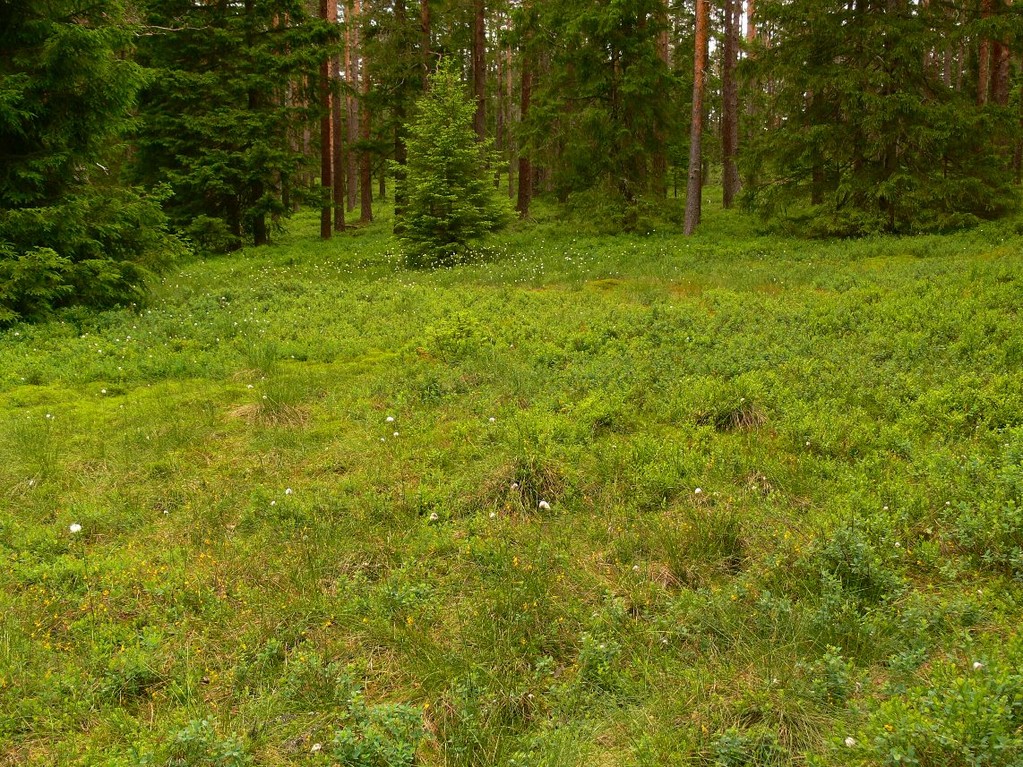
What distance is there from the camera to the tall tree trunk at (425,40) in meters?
21.8

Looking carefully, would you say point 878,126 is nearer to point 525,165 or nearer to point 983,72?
point 525,165

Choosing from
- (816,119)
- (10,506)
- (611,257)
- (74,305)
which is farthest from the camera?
(816,119)

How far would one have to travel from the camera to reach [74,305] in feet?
36.1

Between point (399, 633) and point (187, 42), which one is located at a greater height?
point (187, 42)

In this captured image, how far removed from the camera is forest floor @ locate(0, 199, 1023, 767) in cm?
298

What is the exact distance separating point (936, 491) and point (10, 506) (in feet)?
Answer: 23.0

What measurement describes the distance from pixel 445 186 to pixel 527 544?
13.9 meters

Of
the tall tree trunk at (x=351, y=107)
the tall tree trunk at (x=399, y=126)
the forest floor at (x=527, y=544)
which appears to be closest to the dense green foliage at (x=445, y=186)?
the tall tree trunk at (x=399, y=126)

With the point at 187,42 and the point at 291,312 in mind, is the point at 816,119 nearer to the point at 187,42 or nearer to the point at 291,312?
the point at 291,312

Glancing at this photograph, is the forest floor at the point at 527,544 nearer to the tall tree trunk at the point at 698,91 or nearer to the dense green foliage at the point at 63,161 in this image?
the dense green foliage at the point at 63,161

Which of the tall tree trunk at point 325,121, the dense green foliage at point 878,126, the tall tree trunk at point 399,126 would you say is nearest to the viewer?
the dense green foliage at point 878,126

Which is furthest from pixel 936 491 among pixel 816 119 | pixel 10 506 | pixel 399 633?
pixel 816 119

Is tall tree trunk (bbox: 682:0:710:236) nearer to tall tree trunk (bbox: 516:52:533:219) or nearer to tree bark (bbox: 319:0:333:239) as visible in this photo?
tall tree trunk (bbox: 516:52:533:219)

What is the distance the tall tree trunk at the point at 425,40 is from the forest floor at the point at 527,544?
15.8 meters
